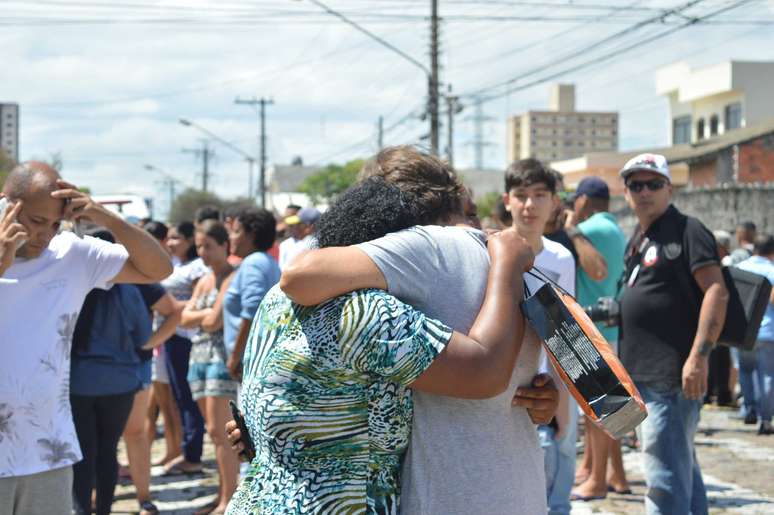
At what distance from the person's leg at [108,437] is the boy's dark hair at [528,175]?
2517 mm

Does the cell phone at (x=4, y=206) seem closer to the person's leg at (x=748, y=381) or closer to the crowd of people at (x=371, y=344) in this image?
the crowd of people at (x=371, y=344)

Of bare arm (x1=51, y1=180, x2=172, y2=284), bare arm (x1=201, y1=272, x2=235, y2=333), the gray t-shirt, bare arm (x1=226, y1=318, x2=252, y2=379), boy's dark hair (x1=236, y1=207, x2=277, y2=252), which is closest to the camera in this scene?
the gray t-shirt

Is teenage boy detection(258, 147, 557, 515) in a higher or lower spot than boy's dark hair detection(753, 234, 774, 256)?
lower

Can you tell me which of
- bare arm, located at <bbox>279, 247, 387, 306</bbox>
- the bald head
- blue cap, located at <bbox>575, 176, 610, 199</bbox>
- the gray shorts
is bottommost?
the gray shorts

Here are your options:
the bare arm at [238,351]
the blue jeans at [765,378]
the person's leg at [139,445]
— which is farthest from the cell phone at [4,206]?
the blue jeans at [765,378]

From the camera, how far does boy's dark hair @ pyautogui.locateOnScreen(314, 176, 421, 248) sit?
2.73 m

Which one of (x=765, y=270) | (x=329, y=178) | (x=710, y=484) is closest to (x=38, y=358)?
(x=710, y=484)

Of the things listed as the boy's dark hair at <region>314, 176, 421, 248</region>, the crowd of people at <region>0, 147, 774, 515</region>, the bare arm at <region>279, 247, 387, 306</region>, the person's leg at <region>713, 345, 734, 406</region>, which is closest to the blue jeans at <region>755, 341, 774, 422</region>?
the person's leg at <region>713, 345, 734, 406</region>

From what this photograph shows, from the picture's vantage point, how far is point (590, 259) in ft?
23.1

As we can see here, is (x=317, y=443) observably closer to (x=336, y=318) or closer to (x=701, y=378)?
(x=336, y=318)

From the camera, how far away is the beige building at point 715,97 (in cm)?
5797

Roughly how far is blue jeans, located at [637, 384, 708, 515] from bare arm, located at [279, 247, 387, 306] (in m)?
2.75

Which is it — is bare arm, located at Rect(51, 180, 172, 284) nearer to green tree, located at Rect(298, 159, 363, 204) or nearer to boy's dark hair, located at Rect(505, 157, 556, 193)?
boy's dark hair, located at Rect(505, 157, 556, 193)

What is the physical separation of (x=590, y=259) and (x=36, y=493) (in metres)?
4.12
